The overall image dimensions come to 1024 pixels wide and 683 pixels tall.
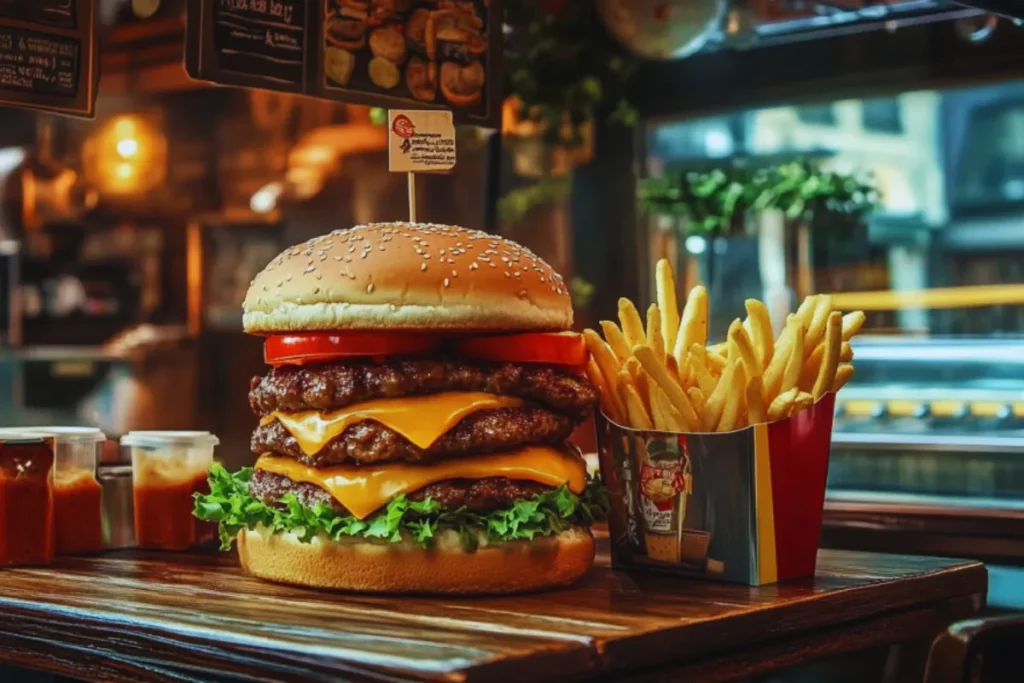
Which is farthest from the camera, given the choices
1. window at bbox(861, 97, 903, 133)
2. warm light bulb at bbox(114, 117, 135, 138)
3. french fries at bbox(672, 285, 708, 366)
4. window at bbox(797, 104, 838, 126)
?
warm light bulb at bbox(114, 117, 135, 138)

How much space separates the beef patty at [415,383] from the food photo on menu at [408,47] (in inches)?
36.2

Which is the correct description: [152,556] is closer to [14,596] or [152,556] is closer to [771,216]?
[14,596]

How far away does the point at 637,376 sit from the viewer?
2098 millimetres

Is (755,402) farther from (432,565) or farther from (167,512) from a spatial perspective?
(167,512)

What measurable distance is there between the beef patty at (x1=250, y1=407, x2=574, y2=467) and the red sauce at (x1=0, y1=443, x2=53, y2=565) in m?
0.52

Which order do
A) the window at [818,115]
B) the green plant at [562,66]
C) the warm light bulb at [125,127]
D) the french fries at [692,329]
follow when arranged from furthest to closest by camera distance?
the warm light bulb at [125,127], the window at [818,115], the green plant at [562,66], the french fries at [692,329]

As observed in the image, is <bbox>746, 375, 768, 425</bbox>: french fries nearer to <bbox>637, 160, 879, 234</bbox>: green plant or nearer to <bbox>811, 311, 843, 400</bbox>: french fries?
<bbox>811, 311, 843, 400</bbox>: french fries

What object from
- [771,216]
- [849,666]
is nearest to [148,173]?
[771,216]

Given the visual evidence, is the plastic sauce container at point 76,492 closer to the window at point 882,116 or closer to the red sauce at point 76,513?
the red sauce at point 76,513

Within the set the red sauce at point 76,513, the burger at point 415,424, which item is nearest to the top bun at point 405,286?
the burger at point 415,424

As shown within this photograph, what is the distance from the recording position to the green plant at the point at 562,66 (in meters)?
4.85

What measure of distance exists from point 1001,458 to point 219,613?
3366 millimetres

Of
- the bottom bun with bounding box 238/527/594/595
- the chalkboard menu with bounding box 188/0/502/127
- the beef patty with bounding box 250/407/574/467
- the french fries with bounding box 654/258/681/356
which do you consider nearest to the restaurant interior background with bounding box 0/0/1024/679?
the chalkboard menu with bounding box 188/0/502/127

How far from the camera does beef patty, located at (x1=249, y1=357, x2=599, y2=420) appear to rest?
1.99m
